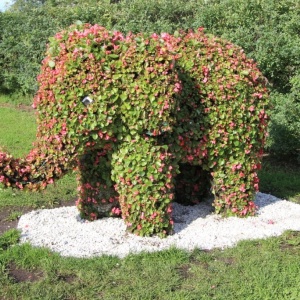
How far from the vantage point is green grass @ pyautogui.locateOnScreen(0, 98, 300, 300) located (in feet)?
14.0

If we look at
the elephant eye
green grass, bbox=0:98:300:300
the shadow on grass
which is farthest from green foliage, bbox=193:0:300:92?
the elephant eye

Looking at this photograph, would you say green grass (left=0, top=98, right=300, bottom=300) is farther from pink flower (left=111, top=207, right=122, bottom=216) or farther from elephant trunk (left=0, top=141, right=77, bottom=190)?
pink flower (left=111, top=207, right=122, bottom=216)

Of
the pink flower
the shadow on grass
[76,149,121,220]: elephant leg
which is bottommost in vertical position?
the shadow on grass

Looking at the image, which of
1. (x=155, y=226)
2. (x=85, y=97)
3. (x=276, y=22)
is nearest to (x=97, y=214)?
(x=155, y=226)

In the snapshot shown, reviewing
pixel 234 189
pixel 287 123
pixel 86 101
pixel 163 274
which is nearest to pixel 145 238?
pixel 163 274

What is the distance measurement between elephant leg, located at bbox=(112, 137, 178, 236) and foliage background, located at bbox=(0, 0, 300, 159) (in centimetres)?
292

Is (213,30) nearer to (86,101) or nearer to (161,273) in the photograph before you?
(86,101)

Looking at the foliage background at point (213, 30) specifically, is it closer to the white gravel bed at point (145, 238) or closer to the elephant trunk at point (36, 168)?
the white gravel bed at point (145, 238)

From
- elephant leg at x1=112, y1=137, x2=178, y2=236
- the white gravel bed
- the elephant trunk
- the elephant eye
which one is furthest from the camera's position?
the white gravel bed

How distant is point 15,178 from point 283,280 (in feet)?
8.41

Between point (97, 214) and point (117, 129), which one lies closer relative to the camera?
point (117, 129)

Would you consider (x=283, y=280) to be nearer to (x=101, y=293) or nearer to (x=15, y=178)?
(x=101, y=293)

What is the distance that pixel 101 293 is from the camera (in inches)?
168

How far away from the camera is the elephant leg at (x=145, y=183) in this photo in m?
4.93
